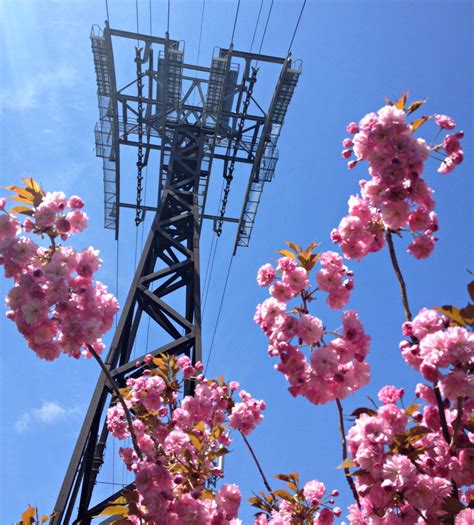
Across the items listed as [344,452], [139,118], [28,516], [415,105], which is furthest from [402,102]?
[139,118]

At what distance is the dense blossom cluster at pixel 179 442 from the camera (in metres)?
2.76

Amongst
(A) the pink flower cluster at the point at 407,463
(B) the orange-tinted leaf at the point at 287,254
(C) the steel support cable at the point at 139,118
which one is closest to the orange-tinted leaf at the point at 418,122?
(B) the orange-tinted leaf at the point at 287,254

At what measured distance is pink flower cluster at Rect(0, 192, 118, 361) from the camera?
8.87ft

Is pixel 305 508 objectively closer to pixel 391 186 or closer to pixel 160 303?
pixel 391 186

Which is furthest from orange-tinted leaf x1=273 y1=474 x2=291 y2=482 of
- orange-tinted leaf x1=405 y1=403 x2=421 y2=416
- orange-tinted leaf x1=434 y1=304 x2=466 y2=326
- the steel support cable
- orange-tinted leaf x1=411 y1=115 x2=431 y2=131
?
the steel support cable

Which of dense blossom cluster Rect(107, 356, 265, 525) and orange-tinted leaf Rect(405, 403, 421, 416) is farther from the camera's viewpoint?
dense blossom cluster Rect(107, 356, 265, 525)

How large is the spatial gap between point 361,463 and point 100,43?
25.3 ft

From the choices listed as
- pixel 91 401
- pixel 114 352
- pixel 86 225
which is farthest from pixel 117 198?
pixel 86 225

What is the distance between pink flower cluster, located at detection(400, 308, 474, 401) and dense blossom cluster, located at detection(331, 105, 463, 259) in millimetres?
644

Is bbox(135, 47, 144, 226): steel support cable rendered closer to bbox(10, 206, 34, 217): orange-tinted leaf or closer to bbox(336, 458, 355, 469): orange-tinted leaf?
bbox(10, 206, 34, 217): orange-tinted leaf

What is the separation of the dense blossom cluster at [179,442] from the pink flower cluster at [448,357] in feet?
4.47

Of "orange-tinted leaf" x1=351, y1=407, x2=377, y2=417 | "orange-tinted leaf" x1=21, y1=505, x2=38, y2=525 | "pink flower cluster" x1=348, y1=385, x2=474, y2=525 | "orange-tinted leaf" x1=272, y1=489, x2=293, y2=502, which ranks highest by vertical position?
"orange-tinted leaf" x1=21, y1=505, x2=38, y2=525

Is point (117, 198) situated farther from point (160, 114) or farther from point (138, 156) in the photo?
point (160, 114)

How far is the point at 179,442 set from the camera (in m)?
3.28
